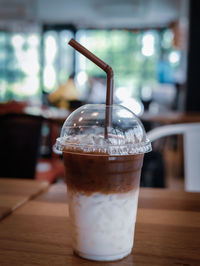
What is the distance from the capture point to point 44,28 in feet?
34.2

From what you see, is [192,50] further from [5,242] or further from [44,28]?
[44,28]

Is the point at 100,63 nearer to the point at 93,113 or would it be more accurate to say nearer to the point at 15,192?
the point at 93,113

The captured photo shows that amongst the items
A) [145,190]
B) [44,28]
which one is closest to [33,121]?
[145,190]

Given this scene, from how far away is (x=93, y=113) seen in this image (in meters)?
0.61

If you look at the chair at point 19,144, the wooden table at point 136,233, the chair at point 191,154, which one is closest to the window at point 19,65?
the chair at point 19,144

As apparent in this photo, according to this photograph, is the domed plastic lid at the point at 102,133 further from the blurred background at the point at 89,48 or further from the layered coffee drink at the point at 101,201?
the blurred background at the point at 89,48

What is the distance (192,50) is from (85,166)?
412cm

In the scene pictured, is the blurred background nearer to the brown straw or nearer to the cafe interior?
the cafe interior

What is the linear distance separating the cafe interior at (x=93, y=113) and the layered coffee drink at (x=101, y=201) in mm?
30

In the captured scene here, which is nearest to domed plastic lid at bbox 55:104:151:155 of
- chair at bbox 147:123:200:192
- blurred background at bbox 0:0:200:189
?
chair at bbox 147:123:200:192

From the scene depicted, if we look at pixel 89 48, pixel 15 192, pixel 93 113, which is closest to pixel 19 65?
pixel 89 48

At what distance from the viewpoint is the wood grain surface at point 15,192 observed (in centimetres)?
83

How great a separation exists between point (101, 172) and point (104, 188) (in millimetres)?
28

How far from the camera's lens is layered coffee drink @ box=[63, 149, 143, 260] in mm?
548
